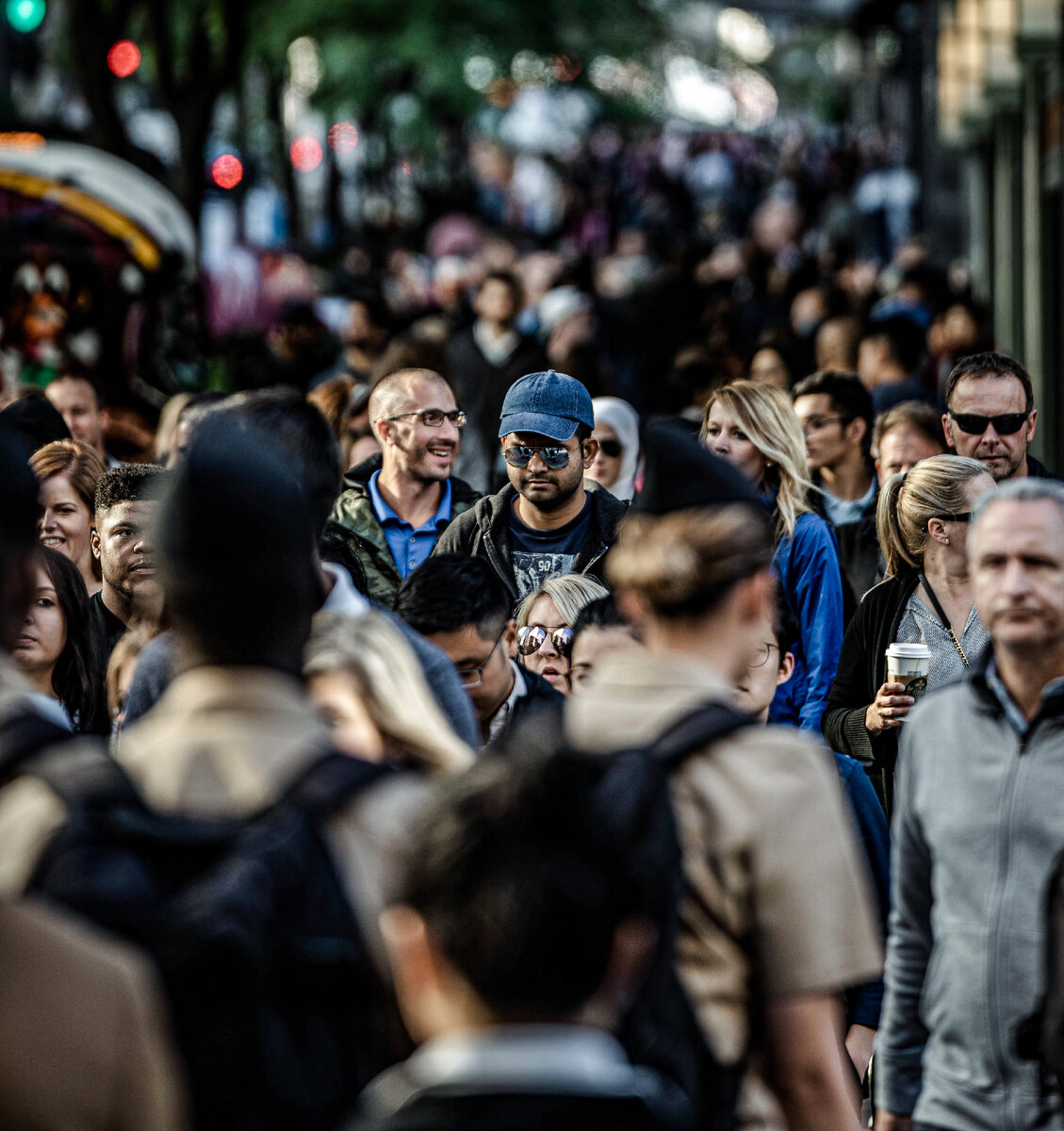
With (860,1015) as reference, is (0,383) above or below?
above

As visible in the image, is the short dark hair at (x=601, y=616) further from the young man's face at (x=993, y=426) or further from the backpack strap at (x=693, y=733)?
the young man's face at (x=993, y=426)

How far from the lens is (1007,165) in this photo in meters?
20.7

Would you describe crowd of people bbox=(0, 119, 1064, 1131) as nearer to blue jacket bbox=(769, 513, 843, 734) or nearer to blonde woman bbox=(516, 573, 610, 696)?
blonde woman bbox=(516, 573, 610, 696)

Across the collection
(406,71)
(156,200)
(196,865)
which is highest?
(406,71)

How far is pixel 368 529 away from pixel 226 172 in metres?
21.2

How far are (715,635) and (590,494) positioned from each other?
13.8ft

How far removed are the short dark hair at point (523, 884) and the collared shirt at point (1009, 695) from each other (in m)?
1.63

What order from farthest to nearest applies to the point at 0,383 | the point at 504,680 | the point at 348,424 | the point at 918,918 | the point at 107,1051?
1. the point at 0,383
2. the point at 348,424
3. the point at 504,680
4. the point at 918,918
5. the point at 107,1051

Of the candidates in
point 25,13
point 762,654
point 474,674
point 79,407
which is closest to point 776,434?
point 762,654

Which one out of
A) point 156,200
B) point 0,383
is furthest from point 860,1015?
point 156,200

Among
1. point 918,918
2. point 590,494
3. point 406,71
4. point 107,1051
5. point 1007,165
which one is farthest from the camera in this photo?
point 406,71

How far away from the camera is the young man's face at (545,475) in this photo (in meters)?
6.98

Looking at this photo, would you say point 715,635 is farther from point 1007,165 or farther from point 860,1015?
point 1007,165

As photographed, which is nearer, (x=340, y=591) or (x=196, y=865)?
(x=196, y=865)
